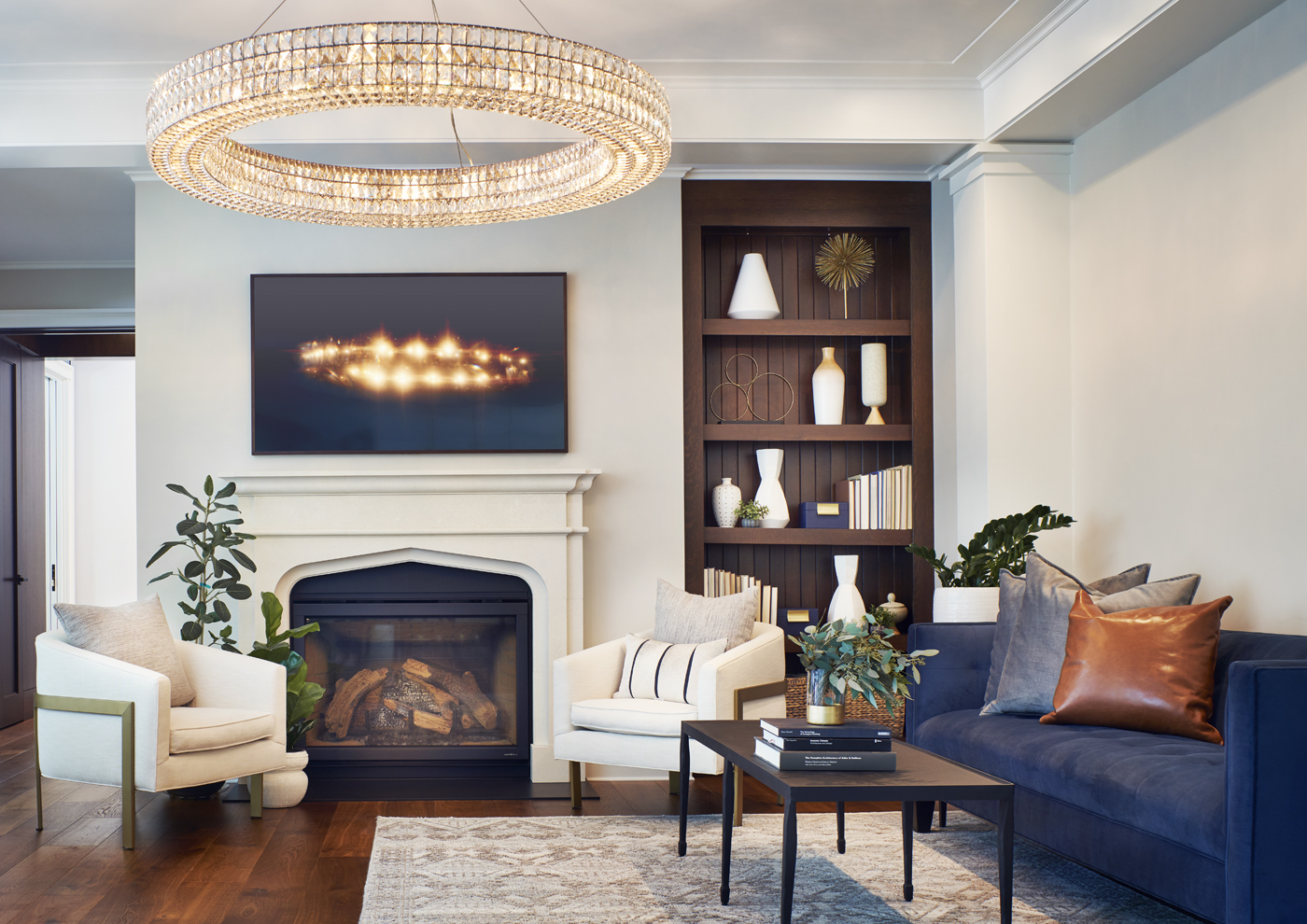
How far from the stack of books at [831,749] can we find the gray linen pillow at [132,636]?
2457mm

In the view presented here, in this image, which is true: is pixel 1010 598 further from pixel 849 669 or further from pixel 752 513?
pixel 752 513

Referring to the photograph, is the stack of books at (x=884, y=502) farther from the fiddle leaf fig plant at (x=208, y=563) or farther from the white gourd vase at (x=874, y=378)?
the fiddle leaf fig plant at (x=208, y=563)

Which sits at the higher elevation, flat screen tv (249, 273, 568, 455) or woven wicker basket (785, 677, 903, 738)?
flat screen tv (249, 273, 568, 455)

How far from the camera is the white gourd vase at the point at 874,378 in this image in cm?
511

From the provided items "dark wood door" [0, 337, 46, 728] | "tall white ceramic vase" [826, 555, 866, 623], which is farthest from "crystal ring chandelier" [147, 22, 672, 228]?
"dark wood door" [0, 337, 46, 728]

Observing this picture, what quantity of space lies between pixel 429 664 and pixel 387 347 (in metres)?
1.43

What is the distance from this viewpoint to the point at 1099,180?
14.3 ft

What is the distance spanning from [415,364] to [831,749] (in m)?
2.88

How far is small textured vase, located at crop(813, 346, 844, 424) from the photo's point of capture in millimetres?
5090

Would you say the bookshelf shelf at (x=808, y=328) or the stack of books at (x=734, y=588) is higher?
the bookshelf shelf at (x=808, y=328)

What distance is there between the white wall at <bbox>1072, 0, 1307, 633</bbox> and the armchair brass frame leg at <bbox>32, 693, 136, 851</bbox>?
361 cm

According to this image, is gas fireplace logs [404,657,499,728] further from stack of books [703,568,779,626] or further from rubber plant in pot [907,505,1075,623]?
rubber plant in pot [907,505,1075,623]

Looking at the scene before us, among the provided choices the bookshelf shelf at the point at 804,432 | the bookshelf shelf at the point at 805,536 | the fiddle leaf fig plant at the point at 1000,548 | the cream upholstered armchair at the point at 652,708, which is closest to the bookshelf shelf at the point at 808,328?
the bookshelf shelf at the point at 804,432

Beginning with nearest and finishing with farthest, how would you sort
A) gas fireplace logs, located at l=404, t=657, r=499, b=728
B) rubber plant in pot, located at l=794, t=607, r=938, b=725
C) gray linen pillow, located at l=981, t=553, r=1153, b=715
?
rubber plant in pot, located at l=794, t=607, r=938, b=725
gray linen pillow, located at l=981, t=553, r=1153, b=715
gas fireplace logs, located at l=404, t=657, r=499, b=728
